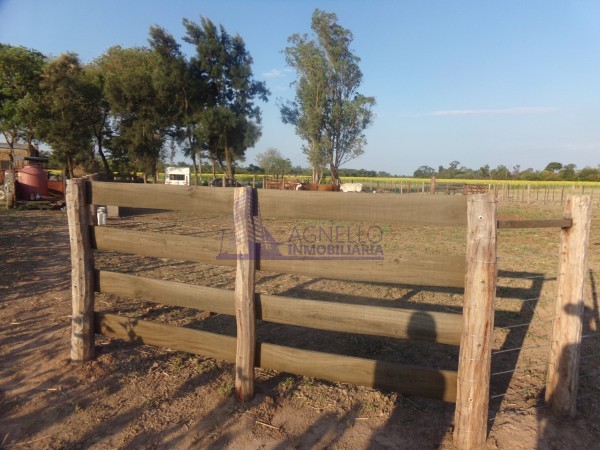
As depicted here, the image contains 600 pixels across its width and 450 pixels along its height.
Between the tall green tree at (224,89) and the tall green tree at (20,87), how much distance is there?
37.2 feet

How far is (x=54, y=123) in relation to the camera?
1096 inches

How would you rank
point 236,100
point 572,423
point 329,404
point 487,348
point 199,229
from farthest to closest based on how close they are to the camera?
point 236,100
point 199,229
point 329,404
point 572,423
point 487,348

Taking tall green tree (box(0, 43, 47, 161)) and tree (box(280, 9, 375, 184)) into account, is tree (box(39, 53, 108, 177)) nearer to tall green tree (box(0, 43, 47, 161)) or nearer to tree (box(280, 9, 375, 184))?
tall green tree (box(0, 43, 47, 161))

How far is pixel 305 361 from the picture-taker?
2.72 m

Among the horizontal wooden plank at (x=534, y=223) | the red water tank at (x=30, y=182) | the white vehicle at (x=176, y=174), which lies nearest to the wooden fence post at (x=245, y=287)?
the horizontal wooden plank at (x=534, y=223)

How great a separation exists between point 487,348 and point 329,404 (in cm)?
117

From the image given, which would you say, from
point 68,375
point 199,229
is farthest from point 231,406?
point 199,229

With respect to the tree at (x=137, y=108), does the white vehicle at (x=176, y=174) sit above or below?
below

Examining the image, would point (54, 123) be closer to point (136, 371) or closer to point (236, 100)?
point (236, 100)

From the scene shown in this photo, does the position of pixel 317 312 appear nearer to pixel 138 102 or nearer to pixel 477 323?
pixel 477 323

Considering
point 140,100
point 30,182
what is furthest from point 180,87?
point 30,182

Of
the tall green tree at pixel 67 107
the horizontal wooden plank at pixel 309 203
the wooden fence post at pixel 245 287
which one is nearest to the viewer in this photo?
the horizontal wooden plank at pixel 309 203

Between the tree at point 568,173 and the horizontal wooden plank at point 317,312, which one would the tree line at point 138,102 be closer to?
the horizontal wooden plank at point 317,312

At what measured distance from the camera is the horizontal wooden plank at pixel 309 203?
7.61ft
